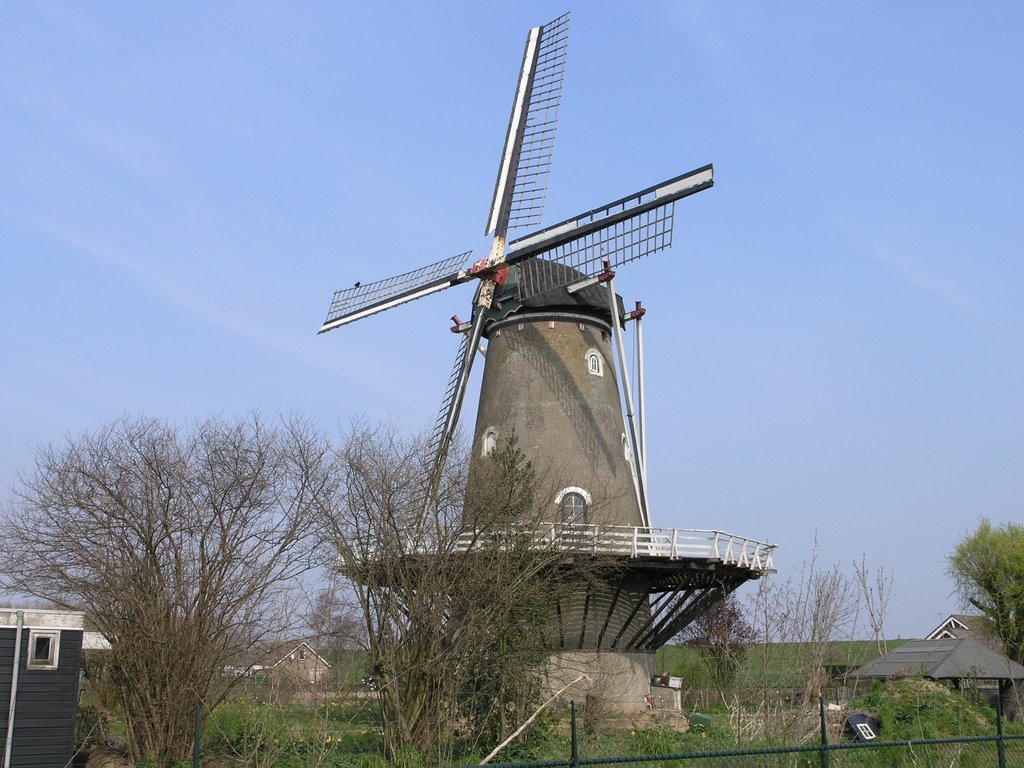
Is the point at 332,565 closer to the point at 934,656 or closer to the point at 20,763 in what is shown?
the point at 20,763

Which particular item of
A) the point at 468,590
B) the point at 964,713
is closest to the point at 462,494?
the point at 468,590

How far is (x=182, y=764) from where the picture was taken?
14914 mm

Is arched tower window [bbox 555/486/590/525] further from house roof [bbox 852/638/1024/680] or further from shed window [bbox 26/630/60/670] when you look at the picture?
shed window [bbox 26/630/60/670]

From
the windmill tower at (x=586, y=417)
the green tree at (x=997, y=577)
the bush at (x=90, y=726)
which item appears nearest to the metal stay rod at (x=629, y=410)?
the windmill tower at (x=586, y=417)

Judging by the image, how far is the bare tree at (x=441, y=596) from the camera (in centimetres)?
1427

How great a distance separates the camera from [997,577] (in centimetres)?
3609

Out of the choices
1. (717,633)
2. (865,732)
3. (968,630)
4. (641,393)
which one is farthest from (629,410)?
(968,630)

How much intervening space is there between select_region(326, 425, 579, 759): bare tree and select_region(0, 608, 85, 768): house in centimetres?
386

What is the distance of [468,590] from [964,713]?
426 inches

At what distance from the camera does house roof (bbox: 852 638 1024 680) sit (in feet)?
83.0

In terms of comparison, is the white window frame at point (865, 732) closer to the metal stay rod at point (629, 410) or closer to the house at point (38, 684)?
the metal stay rod at point (629, 410)

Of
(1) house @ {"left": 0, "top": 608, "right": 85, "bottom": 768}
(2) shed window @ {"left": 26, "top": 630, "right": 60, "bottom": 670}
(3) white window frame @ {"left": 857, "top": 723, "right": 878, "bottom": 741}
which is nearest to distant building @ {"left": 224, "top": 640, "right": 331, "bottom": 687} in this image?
(1) house @ {"left": 0, "top": 608, "right": 85, "bottom": 768}

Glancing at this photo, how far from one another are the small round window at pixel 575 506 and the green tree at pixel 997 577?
19689 millimetres

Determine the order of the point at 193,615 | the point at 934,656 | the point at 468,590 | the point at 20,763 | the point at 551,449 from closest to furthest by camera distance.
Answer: the point at 20,763 < the point at 468,590 < the point at 193,615 < the point at 551,449 < the point at 934,656
